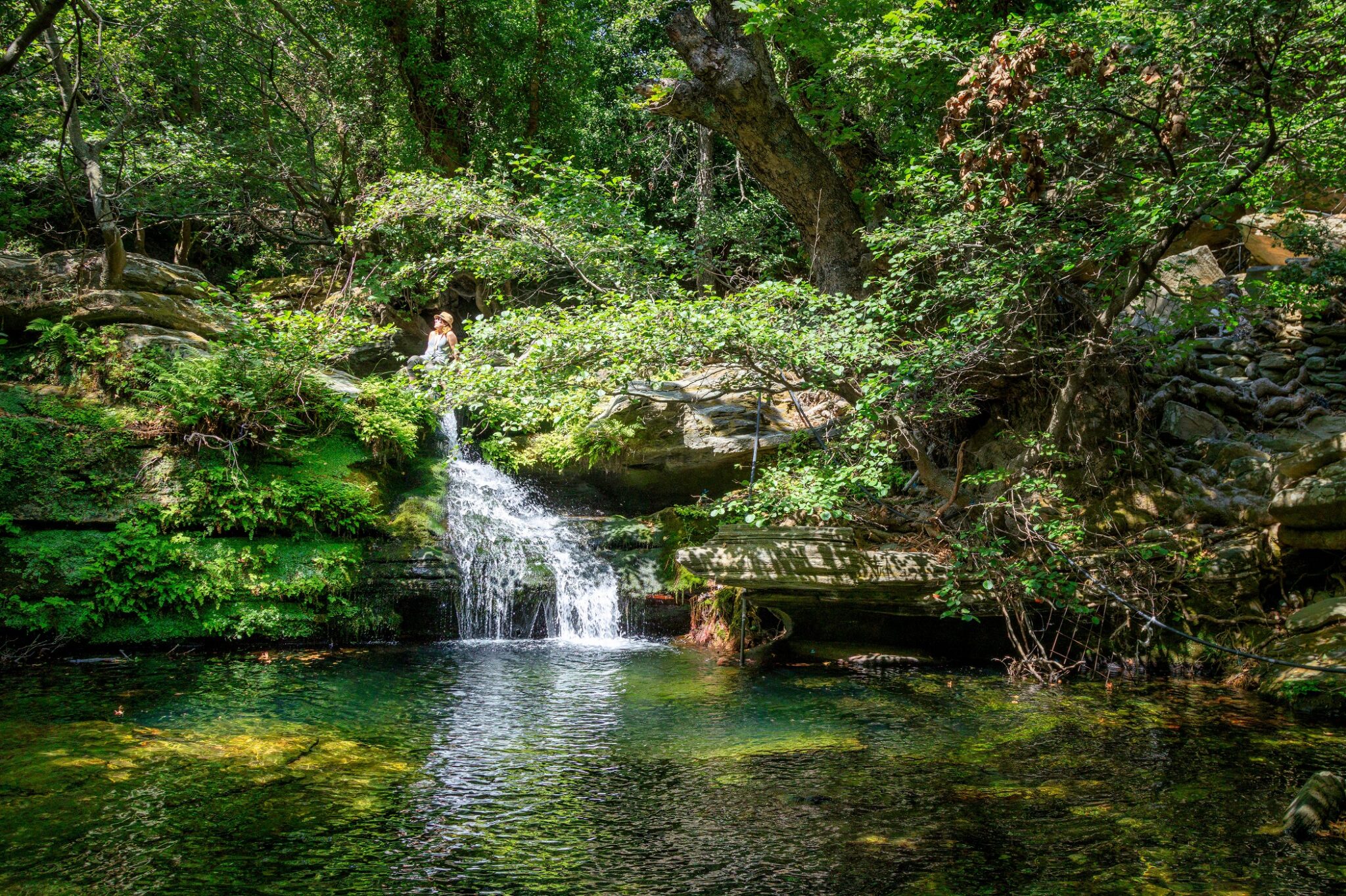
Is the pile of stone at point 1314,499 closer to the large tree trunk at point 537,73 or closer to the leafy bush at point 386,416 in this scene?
the leafy bush at point 386,416

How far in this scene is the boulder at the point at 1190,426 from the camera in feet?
30.6

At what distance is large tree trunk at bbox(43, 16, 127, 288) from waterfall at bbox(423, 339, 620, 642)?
493cm

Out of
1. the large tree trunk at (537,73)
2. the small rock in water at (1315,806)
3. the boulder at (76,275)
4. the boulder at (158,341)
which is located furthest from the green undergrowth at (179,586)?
the large tree trunk at (537,73)

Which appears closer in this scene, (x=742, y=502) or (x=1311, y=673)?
(x=1311, y=673)

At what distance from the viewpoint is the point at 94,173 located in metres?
9.70

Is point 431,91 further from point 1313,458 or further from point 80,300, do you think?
point 1313,458

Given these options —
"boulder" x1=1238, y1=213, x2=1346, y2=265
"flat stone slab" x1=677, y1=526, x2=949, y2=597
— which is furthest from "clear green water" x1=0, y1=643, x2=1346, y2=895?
"boulder" x1=1238, y1=213, x2=1346, y2=265

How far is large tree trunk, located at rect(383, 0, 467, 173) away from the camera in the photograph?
1486cm

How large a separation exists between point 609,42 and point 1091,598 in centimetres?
1539

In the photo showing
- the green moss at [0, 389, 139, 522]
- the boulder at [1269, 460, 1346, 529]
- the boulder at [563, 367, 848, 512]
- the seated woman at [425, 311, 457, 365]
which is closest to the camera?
the boulder at [1269, 460, 1346, 529]

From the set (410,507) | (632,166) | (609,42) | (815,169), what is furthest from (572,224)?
(609,42)

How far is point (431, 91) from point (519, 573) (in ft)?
32.0

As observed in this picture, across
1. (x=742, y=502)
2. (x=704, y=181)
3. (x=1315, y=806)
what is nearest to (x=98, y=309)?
(x=742, y=502)

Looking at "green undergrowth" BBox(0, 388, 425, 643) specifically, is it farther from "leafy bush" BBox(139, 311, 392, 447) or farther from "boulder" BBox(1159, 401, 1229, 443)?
"boulder" BBox(1159, 401, 1229, 443)
